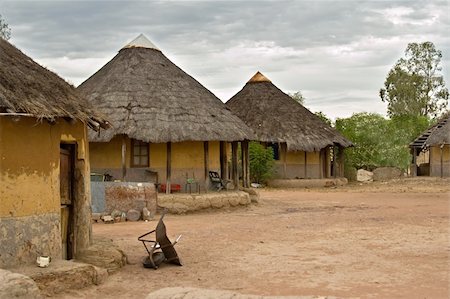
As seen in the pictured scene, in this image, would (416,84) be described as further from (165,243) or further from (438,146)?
(165,243)

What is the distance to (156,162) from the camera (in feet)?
62.5

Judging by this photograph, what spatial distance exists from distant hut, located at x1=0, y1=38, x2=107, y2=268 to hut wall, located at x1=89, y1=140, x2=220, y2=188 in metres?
8.73

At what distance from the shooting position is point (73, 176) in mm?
9953

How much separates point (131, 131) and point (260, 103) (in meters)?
13.7

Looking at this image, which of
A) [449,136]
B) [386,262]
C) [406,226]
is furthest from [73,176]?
[449,136]

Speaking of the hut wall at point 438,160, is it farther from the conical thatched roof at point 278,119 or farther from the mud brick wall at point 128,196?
the mud brick wall at point 128,196

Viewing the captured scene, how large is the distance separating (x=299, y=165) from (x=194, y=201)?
13.3 metres

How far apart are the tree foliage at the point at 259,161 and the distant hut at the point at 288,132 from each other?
1.00 metres

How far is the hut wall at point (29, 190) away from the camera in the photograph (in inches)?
319

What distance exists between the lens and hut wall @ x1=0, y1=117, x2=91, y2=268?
8.09 meters

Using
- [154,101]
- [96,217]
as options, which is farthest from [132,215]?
[154,101]

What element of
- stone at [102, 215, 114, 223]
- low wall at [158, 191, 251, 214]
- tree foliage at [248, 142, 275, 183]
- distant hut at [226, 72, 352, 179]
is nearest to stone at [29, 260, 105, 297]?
stone at [102, 215, 114, 223]

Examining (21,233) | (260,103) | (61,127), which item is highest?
(260,103)

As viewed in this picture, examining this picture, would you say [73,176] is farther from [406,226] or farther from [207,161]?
[207,161]
